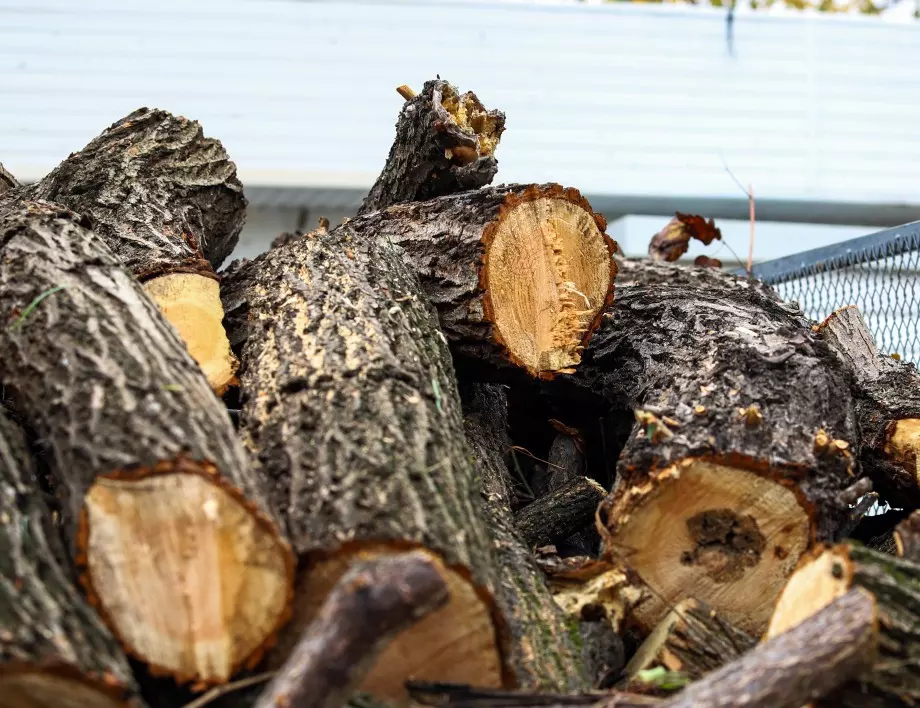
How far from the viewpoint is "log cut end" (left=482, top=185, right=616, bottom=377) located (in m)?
2.79

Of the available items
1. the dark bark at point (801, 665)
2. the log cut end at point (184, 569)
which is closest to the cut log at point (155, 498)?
the log cut end at point (184, 569)

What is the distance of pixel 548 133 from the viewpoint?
675cm

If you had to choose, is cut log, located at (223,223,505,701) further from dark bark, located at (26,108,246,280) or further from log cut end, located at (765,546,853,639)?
log cut end, located at (765,546,853,639)

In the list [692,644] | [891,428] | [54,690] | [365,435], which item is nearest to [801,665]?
[692,644]

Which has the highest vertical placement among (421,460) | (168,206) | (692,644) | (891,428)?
(168,206)

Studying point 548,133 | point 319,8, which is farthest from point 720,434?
point 319,8

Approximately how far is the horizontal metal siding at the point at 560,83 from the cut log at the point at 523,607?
401 centimetres

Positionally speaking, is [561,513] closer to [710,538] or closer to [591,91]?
[710,538]

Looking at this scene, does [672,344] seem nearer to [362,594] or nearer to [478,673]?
[478,673]

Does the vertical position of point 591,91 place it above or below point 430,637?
above

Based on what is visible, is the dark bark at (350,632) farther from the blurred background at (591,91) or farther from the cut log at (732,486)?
the blurred background at (591,91)

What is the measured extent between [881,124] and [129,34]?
17.6 ft

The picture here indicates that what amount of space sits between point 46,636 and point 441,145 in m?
2.07

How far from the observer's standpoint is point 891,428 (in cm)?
297
